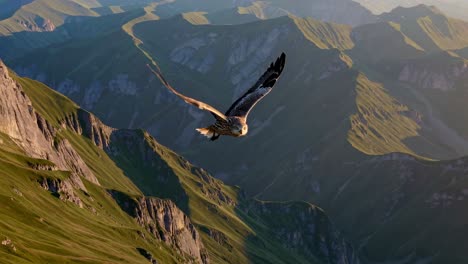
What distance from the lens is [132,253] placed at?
200 meters

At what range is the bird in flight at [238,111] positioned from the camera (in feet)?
119

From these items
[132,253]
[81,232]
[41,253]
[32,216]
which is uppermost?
[41,253]

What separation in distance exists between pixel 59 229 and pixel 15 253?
4096 centimetres

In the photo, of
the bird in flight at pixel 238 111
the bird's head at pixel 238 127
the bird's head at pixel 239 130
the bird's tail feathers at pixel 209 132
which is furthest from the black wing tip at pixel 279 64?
the bird's head at pixel 239 130

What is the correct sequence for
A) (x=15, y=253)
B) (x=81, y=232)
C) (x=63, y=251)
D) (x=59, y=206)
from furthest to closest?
(x=59, y=206), (x=81, y=232), (x=63, y=251), (x=15, y=253)

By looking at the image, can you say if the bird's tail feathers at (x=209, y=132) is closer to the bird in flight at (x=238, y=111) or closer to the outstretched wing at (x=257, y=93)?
the bird in flight at (x=238, y=111)

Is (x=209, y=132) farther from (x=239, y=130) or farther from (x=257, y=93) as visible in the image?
(x=257, y=93)

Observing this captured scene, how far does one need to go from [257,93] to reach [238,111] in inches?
95.7

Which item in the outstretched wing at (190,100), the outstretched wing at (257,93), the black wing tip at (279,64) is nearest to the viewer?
the outstretched wing at (190,100)

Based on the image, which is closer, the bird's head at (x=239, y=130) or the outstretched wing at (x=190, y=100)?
the outstretched wing at (x=190, y=100)

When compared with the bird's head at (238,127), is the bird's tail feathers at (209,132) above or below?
below

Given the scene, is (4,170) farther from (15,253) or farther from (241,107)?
(241,107)

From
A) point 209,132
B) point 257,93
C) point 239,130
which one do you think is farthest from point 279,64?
point 239,130

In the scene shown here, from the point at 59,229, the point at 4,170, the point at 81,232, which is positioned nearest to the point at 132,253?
the point at 81,232
